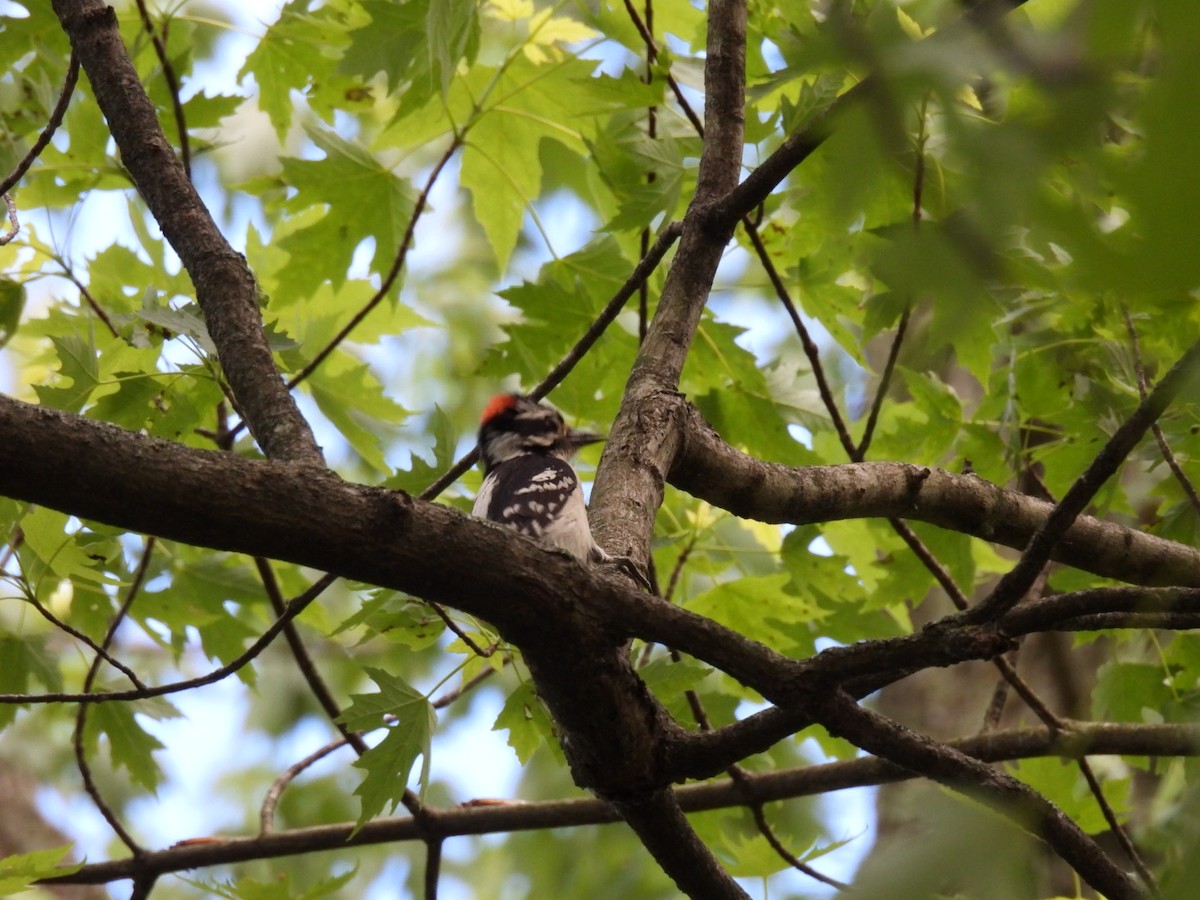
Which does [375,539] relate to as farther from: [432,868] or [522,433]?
[522,433]

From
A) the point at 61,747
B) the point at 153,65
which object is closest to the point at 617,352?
the point at 153,65

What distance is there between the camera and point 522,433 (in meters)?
4.46

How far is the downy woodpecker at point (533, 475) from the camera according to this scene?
135 inches

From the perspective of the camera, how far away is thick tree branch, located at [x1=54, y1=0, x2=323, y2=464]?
236 cm

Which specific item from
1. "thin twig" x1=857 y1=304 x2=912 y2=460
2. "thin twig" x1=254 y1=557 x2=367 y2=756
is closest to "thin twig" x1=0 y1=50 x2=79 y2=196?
"thin twig" x1=254 y1=557 x2=367 y2=756

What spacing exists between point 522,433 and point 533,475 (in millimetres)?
656

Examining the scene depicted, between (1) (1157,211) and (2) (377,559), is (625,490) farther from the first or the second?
(1) (1157,211)

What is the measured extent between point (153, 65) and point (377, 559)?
3.17m

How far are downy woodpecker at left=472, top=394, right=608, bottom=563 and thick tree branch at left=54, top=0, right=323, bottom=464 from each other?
0.75 m

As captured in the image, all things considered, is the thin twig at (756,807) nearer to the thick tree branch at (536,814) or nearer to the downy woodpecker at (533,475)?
the thick tree branch at (536,814)

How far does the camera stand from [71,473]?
1.64 meters

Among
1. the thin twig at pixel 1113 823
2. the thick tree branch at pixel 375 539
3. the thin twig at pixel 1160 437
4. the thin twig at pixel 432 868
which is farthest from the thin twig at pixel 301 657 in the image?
the thin twig at pixel 1160 437

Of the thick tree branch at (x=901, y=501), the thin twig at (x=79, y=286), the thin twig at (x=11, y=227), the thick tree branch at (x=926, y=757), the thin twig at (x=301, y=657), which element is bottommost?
the thick tree branch at (x=926, y=757)

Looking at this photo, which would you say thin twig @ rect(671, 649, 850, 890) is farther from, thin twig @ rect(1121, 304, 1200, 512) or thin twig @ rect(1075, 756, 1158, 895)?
thin twig @ rect(1121, 304, 1200, 512)
